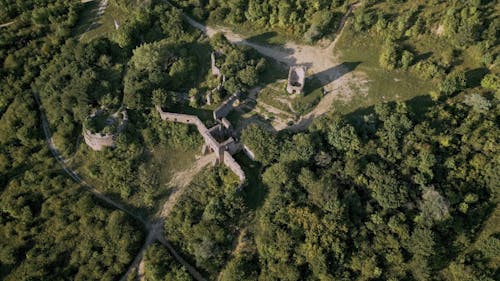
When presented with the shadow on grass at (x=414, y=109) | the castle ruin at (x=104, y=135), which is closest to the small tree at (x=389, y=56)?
the shadow on grass at (x=414, y=109)

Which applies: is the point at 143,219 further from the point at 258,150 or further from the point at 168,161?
the point at 258,150

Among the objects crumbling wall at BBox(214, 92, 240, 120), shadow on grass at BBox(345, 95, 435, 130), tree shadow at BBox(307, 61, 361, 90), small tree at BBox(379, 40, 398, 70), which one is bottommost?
crumbling wall at BBox(214, 92, 240, 120)

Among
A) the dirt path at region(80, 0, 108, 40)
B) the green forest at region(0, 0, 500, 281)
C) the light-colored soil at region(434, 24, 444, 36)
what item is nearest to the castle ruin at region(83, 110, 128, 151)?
the green forest at region(0, 0, 500, 281)

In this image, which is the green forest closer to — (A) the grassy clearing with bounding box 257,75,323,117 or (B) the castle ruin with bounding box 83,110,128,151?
(A) the grassy clearing with bounding box 257,75,323,117

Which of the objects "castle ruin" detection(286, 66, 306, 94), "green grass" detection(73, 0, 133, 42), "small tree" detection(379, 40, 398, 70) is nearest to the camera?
"castle ruin" detection(286, 66, 306, 94)

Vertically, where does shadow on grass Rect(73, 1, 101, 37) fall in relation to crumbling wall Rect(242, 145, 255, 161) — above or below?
above

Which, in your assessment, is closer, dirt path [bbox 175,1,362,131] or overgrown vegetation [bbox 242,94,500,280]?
overgrown vegetation [bbox 242,94,500,280]

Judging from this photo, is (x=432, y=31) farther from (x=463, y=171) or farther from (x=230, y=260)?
(x=230, y=260)
